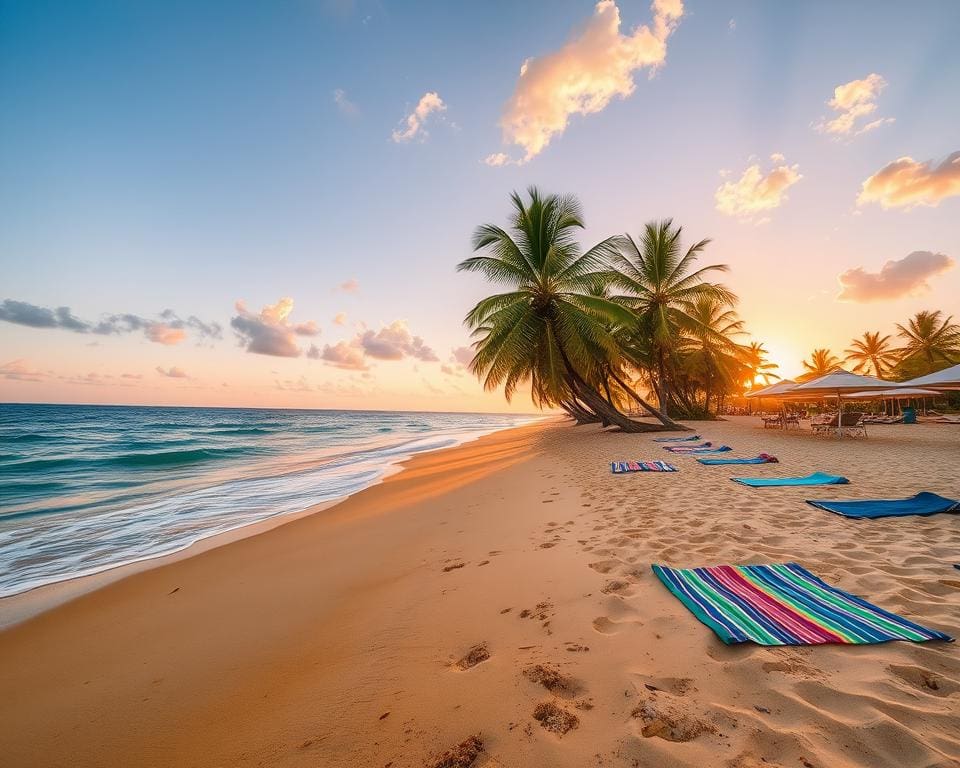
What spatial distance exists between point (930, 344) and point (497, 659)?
46278 millimetres

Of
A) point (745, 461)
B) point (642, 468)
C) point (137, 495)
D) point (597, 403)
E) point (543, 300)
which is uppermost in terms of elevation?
point (543, 300)

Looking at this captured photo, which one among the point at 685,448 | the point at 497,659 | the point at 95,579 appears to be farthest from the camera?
the point at 685,448

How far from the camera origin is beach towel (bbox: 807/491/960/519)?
4430mm

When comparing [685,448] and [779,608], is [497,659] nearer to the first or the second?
[779,608]

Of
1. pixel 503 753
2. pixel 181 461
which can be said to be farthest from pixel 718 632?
pixel 181 461

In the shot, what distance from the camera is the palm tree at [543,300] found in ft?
47.2

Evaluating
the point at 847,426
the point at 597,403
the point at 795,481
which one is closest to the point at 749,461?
the point at 795,481

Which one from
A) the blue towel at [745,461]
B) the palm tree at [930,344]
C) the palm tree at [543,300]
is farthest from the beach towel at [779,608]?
the palm tree at [930,344]

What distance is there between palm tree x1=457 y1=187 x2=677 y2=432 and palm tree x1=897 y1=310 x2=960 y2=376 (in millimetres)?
32939

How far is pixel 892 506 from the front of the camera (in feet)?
15.5

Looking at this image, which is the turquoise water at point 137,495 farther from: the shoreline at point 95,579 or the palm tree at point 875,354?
the palm tree at point 875,354

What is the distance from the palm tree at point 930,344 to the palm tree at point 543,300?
3294 cm

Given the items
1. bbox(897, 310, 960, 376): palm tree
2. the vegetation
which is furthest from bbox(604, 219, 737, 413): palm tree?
bbox(897, 310, 960, 376): palm tree

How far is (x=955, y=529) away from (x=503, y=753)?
528 centimetres
